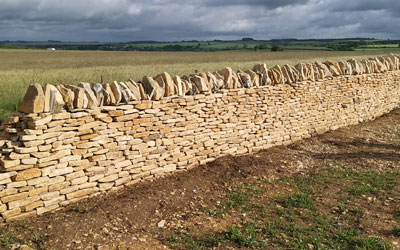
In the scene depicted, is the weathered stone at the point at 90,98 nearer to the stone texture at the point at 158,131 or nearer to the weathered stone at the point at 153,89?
the stone texture at the point at 158,131

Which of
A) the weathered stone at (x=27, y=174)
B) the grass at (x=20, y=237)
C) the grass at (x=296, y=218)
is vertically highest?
the weathered stone at (x=27, y=174)

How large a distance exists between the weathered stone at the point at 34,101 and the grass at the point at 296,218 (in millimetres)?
2475

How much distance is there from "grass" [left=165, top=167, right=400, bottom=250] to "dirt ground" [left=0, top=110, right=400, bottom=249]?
5.2 inches

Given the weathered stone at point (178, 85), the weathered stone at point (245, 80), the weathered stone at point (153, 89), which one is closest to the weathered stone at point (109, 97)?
the weathered stone at point (153, 89)

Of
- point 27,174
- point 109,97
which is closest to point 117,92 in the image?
point 109,97

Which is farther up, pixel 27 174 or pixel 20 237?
pixel 27 174

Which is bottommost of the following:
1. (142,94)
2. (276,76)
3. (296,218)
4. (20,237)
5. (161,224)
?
(296,218)

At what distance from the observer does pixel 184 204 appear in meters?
5.66

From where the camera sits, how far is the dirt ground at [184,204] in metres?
4.58

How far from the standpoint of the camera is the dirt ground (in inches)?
180

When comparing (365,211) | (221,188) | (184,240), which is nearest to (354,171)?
(365,211)

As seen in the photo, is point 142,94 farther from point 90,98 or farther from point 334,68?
point 334,68

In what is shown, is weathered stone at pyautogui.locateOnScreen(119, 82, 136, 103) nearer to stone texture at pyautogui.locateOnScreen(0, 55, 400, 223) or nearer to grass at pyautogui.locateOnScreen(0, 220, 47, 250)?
stone texture at pyautogui.locateOnScreen(0, 55, 400, 223)

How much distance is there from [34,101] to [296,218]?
13.4ft
